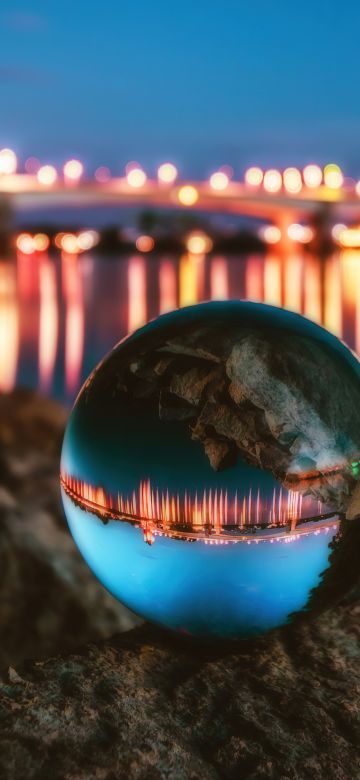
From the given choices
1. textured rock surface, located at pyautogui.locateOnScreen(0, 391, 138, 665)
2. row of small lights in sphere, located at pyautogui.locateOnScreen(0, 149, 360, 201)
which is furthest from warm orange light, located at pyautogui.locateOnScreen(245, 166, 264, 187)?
textured rock surface, located at pyautogui.locateOnScreen(0, 391, 138, 665)

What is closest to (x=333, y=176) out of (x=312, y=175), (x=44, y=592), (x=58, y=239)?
(x=312, y=175)

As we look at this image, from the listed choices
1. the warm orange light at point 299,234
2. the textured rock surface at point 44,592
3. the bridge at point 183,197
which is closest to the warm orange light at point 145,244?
the warm orange light at point 299,234

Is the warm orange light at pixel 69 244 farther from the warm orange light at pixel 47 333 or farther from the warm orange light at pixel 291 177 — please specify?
the warm orange light at pixel 47 333

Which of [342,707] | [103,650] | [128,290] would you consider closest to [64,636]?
[103,650]

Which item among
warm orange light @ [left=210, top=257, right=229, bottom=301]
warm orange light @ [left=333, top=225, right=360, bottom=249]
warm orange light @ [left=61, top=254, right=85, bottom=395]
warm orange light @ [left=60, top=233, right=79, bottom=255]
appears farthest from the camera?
warm orange light @ [left=60, top=233, right=79, bottom=255]

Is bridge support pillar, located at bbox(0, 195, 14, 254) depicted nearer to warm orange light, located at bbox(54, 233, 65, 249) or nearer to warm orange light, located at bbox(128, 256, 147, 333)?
warm orange light, located at bbox(128, 256, 147, 333)

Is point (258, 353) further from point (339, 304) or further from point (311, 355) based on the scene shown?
point (339, 304)

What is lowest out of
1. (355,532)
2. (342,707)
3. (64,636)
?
(64,636)
